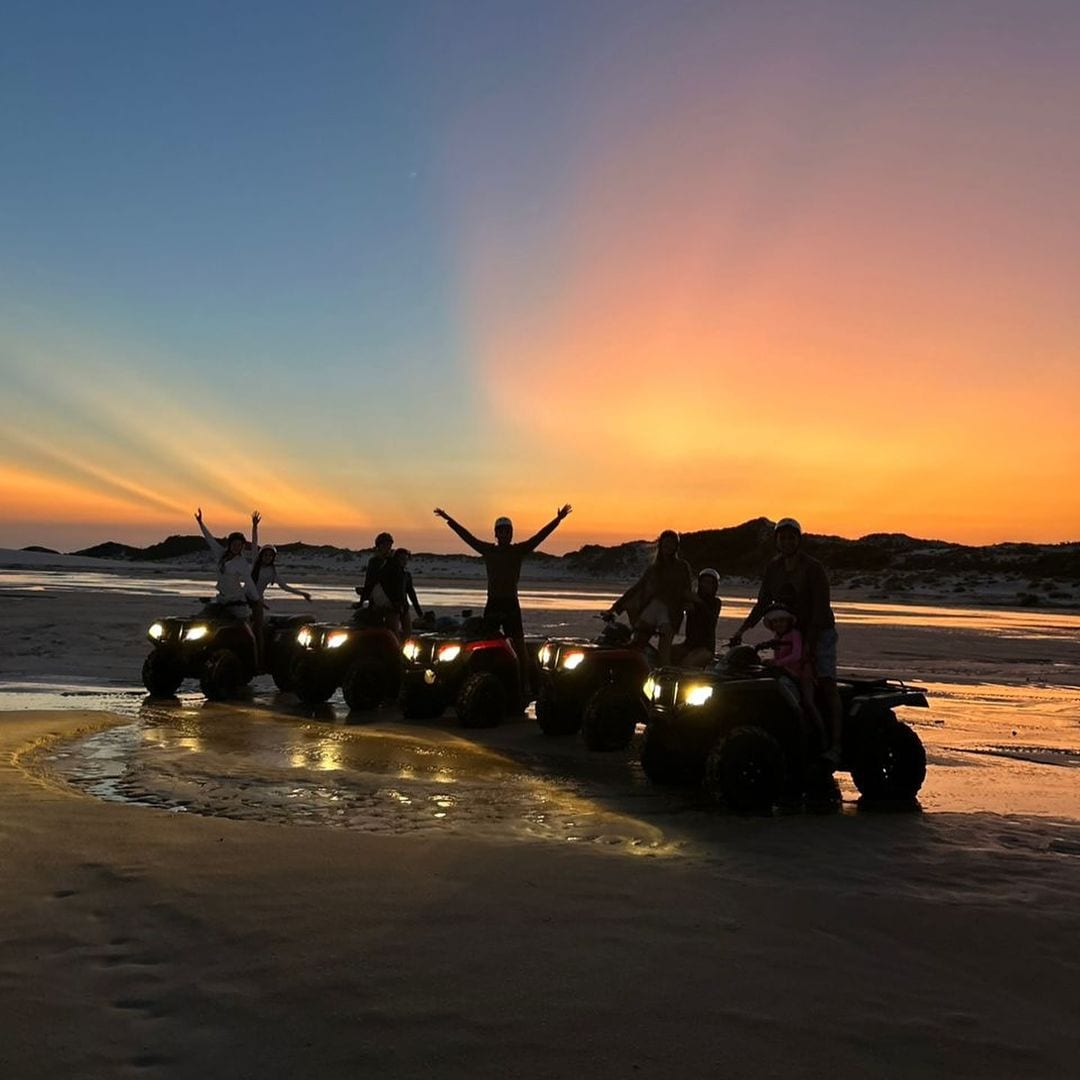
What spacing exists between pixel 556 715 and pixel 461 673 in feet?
5.46

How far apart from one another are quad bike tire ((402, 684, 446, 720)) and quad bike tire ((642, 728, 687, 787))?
166 inches

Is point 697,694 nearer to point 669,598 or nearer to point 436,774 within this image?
point 436,774

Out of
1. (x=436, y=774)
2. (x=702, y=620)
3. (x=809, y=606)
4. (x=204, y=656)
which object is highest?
(x=809, y=606)

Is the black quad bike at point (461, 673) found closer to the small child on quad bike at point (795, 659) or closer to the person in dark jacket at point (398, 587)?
the person in dark jacket at point (398, 587)

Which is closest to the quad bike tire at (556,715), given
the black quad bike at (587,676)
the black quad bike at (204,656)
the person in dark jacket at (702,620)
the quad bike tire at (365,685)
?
the black quad bike at (587,676)

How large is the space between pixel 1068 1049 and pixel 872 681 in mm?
4897

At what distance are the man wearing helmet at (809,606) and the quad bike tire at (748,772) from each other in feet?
2.38

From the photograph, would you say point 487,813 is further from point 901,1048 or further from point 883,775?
point 901,1048

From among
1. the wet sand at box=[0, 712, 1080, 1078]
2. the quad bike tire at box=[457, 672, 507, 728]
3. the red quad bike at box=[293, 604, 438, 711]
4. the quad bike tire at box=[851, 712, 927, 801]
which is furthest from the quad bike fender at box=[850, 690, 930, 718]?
the red quad bike at box=[293, 604, 438, 711]

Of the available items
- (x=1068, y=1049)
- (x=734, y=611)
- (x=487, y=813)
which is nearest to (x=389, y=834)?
(x=487, y=813)

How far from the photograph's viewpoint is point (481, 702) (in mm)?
11102

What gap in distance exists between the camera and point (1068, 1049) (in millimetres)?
3502

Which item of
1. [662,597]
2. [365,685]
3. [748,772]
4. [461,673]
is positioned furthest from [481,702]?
[748,772]

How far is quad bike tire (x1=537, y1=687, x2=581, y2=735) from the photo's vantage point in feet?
33.9
